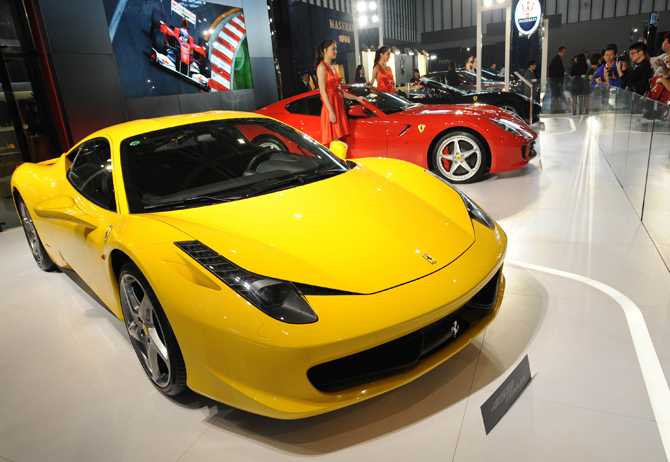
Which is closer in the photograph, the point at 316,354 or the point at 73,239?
the point at 316,354

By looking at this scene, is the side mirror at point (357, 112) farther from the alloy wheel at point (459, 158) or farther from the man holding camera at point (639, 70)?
the man holding camera at point (639, 70)

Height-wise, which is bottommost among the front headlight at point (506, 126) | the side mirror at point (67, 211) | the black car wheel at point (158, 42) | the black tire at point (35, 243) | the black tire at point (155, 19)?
the black tire at point (35, 243)

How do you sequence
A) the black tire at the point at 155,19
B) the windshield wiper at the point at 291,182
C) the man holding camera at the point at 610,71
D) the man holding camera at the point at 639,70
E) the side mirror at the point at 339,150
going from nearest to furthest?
1. the windshield wiper at the point at 291,182
2. the side mirror at the point at 339,150
3. the man holding camera at the point at 639,70
4. the black tire at the point at 155,19
5. the man holding camera at the point at 610,71

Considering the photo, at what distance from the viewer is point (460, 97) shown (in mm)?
7441

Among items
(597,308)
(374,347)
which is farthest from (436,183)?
(374,347)

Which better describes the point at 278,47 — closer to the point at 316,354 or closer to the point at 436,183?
the point at 436,183

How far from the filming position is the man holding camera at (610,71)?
7559 mm

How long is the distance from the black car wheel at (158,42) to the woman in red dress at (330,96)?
3196 mm

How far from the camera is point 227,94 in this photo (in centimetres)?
794

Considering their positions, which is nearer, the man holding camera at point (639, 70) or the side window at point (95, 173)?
the side window at point (95, 173)

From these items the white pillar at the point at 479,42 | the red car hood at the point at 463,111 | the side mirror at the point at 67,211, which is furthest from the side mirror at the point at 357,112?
the white pillar at the point at 479,42

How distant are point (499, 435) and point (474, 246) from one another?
70cm

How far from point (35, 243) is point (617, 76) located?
30.8ft

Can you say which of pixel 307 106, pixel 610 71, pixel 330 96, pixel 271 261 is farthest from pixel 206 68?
pixel 610 71
